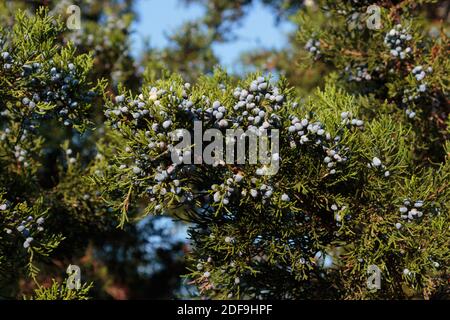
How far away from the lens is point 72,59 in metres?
3.83

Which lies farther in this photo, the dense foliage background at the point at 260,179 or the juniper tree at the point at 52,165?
the juniper tree at the point at 52,165

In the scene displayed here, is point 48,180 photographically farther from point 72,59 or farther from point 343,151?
point 343,151

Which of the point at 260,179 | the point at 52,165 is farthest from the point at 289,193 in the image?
the point at 52,165

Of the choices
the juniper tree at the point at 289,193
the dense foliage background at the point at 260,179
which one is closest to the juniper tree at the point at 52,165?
the dense foliage background at the point at 260,179

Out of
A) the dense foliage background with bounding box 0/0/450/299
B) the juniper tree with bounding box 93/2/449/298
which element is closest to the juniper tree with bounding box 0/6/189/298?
the dense foliage background with bounding box 0/0/450/299

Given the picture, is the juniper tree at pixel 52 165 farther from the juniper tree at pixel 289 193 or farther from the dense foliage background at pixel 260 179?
the juniper tree at pixel 289 193

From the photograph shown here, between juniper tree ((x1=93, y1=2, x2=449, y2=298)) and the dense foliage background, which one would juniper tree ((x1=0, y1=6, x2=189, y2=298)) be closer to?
the dense foliage background

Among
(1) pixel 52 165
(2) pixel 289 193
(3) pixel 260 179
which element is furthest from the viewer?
(1) pixel 52 165

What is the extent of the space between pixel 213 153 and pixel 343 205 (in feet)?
2.74

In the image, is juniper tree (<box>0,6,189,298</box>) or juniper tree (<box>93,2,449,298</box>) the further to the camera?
juniper tree (<box>0,6,189,298</box>)

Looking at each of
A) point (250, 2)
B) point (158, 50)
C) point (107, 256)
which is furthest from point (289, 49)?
point (107, 256)

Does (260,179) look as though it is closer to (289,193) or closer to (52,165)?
(289,193)

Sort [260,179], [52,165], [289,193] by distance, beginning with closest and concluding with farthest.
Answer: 1. [260,179]
2. [289,193]
3. [52,165]

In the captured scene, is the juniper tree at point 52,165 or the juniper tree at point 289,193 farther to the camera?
the juniper tree at point 52,165
